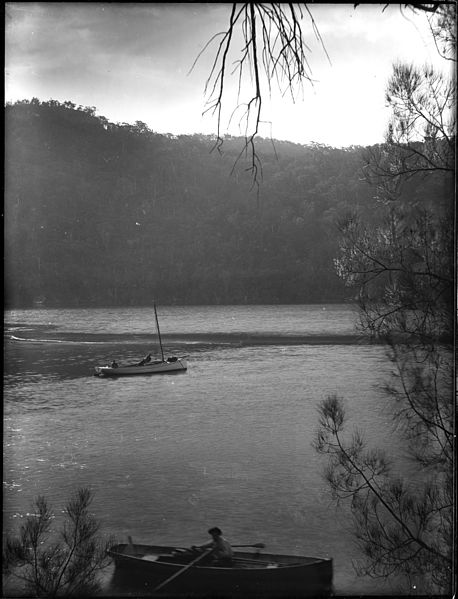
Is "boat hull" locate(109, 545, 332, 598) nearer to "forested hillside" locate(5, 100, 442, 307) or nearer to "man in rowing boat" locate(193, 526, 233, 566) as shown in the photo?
"man in rowing boat" locate(193, 526, 233, 566)

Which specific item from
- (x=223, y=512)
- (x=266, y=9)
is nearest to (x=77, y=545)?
(x=223, y=512)

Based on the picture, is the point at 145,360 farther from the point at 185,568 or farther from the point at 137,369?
the point at 185,568

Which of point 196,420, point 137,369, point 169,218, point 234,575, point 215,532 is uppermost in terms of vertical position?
point 169,218

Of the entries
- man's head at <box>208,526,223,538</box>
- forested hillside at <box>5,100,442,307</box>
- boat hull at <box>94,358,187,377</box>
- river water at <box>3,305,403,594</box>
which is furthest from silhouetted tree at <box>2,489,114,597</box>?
forested hillside at <box>5,100,442,307</box>

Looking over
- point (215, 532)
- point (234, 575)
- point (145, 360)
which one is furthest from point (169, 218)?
point (234, 575)

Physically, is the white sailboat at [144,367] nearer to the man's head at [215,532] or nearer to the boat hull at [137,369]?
the boat hull at [137,369]

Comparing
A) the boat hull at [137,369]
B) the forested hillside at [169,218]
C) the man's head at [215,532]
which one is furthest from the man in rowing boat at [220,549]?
the forested hillside at [169,218]

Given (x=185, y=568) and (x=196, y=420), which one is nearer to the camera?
(x=185, y=568)

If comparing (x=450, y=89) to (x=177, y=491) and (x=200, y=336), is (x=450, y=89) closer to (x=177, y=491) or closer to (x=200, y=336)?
(x=200, y=336)
